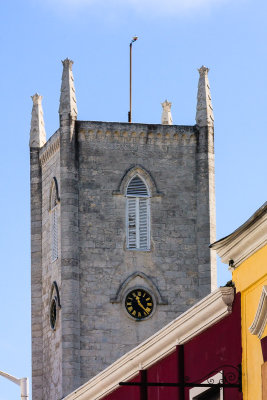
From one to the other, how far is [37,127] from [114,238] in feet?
23.0

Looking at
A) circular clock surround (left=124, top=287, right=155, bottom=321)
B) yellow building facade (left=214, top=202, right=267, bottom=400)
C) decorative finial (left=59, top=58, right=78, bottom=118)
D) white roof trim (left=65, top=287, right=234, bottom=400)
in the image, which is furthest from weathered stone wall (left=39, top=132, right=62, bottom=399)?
yellow building facade (left=214, top=202, right=267, bottom=400)

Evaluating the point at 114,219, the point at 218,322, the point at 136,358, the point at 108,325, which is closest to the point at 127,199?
the point at 114,219

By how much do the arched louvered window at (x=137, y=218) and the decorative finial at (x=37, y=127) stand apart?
5426 millimetres

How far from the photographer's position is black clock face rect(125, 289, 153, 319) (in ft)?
218

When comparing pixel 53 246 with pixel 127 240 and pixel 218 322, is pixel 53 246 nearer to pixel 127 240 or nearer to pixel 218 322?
pixel 127 240

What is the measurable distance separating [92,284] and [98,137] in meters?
5.79

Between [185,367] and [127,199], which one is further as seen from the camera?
[127,199]

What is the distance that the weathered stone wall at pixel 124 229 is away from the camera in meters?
66.1

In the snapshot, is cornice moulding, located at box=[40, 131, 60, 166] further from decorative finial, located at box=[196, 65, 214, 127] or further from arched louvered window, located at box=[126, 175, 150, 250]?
decorative finial, located at box=[196, 65, 214, 127]

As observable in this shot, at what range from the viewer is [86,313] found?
6606 cm

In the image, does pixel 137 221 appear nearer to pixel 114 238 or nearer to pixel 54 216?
pixel 114 238

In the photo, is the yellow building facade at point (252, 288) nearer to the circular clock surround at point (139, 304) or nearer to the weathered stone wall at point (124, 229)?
the weathered stone wall at point (124, 229)

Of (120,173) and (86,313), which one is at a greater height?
(120,173)

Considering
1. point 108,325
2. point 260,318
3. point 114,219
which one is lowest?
point 260,318
